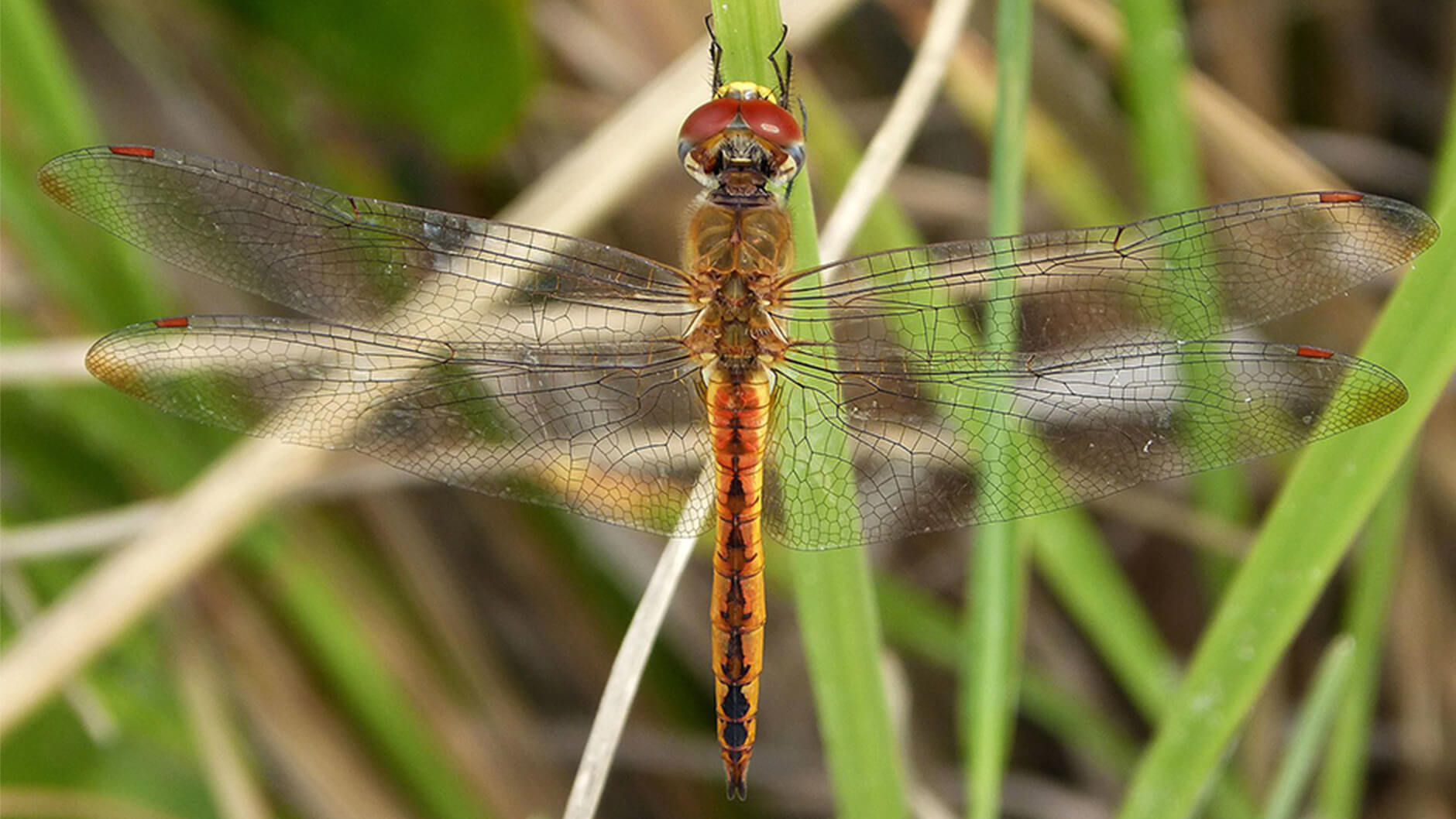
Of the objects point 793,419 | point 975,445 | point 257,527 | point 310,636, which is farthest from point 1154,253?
point 310,636

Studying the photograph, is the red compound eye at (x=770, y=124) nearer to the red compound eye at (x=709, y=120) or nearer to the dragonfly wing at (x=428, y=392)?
the red compound eye at (x=709, y=120)

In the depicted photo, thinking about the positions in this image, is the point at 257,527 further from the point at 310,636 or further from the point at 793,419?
the point at 793,419

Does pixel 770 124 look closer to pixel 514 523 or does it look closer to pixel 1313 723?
pixel 1313 723

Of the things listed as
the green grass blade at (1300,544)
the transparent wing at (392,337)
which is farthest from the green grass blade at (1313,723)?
the transparent wing at (392,337)

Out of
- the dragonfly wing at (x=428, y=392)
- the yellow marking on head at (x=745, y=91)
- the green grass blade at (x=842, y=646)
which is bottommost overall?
the green grass blade at (x=842, y=646)

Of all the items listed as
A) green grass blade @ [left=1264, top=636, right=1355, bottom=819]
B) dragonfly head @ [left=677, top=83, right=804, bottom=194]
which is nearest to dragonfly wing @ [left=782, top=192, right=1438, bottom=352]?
dragonfly head @ [left=677, top=83, right=804, bottom=194]

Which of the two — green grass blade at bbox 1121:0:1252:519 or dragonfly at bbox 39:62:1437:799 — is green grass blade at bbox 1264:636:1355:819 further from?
green grass blade at bbox 1121:0:1252:519
